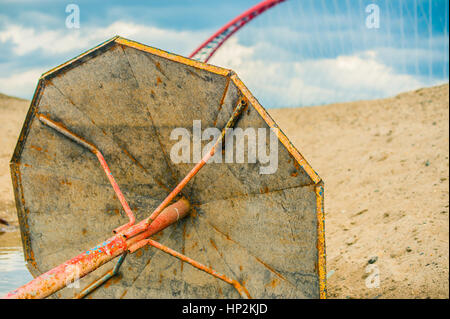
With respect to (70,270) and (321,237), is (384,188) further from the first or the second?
(70,270)

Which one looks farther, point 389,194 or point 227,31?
point 227,31

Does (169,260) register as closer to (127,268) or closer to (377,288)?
(127,268)

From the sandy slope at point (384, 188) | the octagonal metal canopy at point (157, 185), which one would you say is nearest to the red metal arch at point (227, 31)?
the sandy slope at point (384, 188)

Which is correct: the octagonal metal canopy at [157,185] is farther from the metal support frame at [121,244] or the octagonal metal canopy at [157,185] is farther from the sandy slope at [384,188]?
the sandy slope at [384,188]

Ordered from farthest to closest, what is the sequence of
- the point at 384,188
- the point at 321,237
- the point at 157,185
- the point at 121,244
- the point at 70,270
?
the point at 384,188 → the point at 157,185 → the point at 121,244 → the point at 321,237 → the point at 70,270

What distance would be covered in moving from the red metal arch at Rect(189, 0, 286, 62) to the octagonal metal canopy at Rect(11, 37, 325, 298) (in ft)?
101

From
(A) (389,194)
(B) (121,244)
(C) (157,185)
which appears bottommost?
(B) (121,244)

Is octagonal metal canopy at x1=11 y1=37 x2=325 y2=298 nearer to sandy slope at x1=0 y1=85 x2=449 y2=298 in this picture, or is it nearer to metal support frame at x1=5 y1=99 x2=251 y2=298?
metal support frame at x1=5 y1=99 x2=251 y2=298

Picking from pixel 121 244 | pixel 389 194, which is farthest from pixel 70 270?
Answer: pixel 389 194

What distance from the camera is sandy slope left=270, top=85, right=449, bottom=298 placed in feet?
22.2

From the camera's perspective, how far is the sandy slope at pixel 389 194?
677 cm

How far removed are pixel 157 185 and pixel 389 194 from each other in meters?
9.92

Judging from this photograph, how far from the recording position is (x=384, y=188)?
12.9m

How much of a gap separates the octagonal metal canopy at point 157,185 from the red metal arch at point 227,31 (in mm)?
30777
